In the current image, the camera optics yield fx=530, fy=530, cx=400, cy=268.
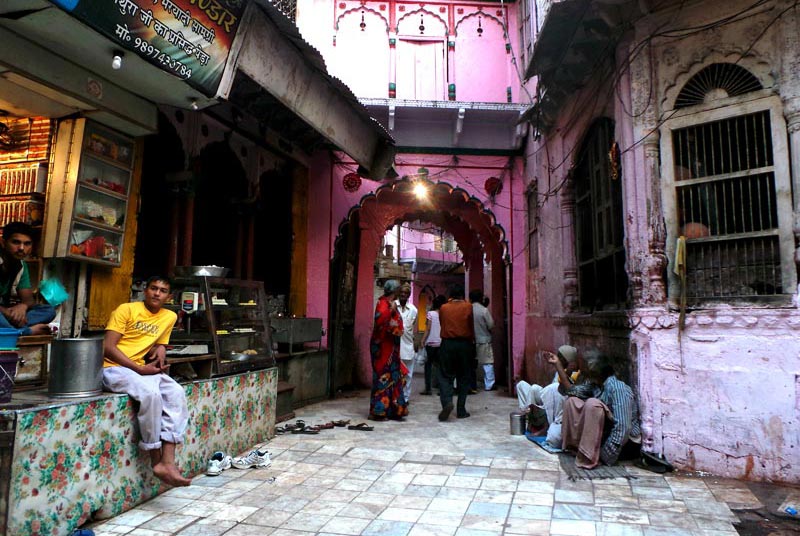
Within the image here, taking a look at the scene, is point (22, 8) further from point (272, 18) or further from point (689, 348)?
point (689, 348)

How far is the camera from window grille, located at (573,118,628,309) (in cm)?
609

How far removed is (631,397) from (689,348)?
69 centimetres

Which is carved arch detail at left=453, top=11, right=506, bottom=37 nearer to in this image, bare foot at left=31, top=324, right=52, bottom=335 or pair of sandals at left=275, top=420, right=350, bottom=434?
pair of sandals at left=275, top=420, right=350, bottom=434

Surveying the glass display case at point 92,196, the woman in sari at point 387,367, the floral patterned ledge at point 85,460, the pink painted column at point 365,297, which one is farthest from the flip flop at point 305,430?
the pink painted column at point 365,297

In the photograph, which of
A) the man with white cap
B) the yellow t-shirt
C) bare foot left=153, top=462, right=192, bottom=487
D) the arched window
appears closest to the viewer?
bare foot left=153, top=462, right=192, bottom=487

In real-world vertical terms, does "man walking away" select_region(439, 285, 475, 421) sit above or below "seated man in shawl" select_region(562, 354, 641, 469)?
above

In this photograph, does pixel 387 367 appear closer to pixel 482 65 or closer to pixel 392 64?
pixel 392 64

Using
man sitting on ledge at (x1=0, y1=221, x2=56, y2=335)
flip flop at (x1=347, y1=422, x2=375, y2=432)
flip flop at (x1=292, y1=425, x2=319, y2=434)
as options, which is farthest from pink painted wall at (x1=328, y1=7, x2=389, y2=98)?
man sitting on ledge at (x1=0, y1=221, x2=56, y2=335)

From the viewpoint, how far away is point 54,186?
5.11 m

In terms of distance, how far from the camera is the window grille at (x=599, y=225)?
20.0 feet

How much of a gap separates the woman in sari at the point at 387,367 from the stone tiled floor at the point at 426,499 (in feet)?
4.81

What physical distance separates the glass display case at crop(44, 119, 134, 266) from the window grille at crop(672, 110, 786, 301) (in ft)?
18.7

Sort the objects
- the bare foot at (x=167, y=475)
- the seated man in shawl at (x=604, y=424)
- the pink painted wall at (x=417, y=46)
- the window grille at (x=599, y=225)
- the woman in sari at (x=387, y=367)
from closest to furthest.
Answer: the bare foot at (x=167, y=475) → the seated man in shawl at (x=604, y=424) → the window grille at (x=599, y=225) → the woman in sari at (x=387, y=367) → the pink painted wall at (x=417, y=46)

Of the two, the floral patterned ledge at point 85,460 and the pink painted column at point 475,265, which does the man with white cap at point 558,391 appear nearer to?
the floral patterned ledge at point 85,460
